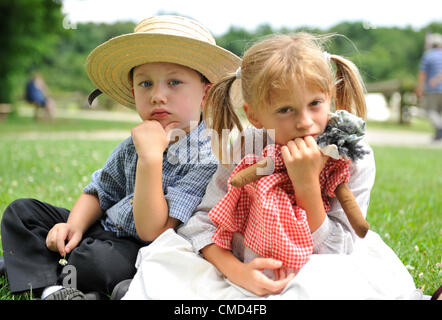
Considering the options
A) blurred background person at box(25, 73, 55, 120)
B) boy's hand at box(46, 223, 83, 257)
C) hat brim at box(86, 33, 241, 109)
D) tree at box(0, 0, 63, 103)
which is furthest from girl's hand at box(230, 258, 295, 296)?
tree at box(0, 0, 63, 103)

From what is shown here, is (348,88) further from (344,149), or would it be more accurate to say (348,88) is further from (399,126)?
(399,126)

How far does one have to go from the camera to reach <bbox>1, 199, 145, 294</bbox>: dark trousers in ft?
7.07

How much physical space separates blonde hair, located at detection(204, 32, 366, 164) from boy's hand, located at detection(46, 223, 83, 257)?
2.67 feet

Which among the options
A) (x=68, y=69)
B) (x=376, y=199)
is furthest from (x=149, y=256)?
(x=68, y=69)

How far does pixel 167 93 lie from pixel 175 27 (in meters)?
0.34

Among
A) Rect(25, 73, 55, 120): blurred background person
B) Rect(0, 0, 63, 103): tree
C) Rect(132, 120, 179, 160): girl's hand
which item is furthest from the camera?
Rect(25, 73, 55, 120): blurred background person

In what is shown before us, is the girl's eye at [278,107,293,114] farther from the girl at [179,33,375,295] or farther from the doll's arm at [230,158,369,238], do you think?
the doll's arm at [230,158,369,238]

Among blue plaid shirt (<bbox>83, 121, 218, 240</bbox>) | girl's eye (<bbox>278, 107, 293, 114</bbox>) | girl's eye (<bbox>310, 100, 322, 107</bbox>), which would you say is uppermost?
girl's eye (<bbox>310, 100, 322, 107</bbox>)

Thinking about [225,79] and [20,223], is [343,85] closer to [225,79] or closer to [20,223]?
[225,79]

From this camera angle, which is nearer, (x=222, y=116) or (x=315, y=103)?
(x=315, y=103)

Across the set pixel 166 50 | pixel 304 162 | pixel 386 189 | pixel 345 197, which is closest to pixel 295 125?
pixel 304 162

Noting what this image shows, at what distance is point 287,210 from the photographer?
1771 mm

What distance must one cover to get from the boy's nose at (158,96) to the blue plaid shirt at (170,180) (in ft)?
0.75

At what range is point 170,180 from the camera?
2340mm
